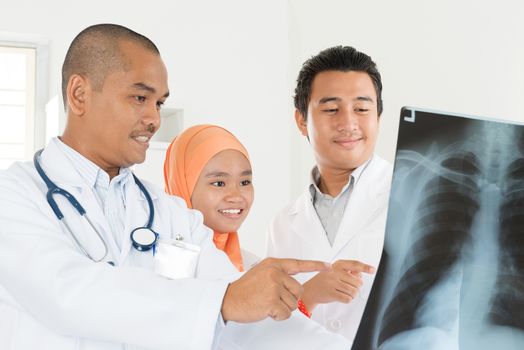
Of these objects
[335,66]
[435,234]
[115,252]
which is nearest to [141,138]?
[115,252]

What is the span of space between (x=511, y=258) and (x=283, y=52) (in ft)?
8.22

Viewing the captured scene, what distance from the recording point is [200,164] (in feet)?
5.64

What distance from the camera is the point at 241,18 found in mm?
3271

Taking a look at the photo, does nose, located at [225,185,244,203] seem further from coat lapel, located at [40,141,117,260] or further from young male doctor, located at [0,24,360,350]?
coat lapel, located at [40,141,117,260]

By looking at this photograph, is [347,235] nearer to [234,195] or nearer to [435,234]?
[234,195]

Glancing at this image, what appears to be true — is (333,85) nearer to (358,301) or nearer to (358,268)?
(358,301)

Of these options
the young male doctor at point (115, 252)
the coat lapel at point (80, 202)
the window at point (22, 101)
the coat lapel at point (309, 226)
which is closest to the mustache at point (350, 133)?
the coat lapel at point (309, 226)

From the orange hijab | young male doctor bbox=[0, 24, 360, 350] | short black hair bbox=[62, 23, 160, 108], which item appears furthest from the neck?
short black hair bbox=[62, 23, 160, 108]

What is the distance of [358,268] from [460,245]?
220mm

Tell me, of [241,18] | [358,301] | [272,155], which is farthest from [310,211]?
[241,18]

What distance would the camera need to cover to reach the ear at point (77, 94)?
118 cm

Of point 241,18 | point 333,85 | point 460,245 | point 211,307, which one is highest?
point 241,18

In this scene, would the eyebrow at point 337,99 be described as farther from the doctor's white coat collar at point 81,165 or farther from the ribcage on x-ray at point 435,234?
the ribcage on x-ray at point 435,234

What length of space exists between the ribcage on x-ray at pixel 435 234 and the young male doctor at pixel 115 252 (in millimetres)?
126
